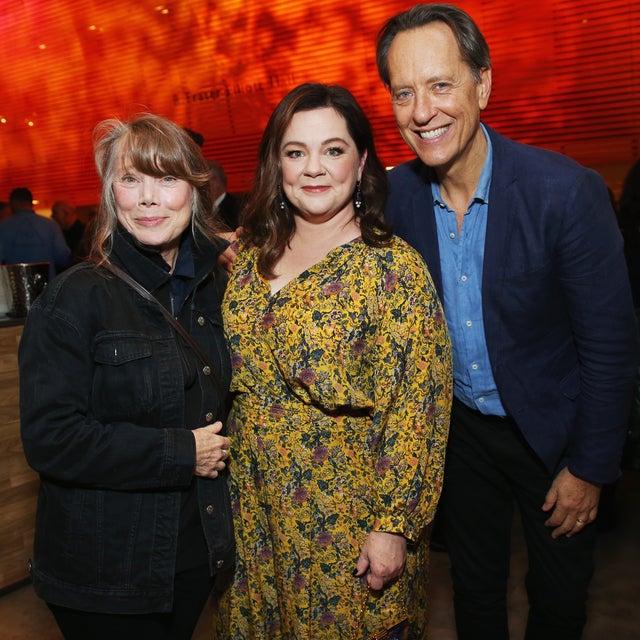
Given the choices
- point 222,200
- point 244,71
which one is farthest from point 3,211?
point 222,200

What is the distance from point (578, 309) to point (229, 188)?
5.90 meters

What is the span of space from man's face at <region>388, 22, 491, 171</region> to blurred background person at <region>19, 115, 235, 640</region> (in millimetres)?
581

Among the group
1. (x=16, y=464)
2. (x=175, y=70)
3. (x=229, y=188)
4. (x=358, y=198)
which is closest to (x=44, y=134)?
(x=175, y=70)

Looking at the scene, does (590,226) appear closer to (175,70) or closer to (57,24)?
(175,70)

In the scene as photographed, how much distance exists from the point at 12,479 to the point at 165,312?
2.14m

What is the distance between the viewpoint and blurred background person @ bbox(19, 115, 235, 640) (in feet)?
4.81

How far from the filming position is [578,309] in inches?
67.6

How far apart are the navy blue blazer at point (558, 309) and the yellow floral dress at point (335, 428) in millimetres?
188

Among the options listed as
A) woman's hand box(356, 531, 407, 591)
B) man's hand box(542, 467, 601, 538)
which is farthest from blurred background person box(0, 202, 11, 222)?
man's hand box(542, 467, 601, 538)

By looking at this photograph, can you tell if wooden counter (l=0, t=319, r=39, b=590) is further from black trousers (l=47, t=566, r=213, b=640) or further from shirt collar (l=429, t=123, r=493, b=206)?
shirt collar (l=429, t=123, r=493, b=206)

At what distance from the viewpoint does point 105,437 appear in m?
1.48

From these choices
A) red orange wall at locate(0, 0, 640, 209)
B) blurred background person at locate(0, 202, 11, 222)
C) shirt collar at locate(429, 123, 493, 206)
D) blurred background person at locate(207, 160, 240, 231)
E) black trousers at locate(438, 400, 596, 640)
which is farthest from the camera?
blurred background person at locate(0, 202, 11, 222)

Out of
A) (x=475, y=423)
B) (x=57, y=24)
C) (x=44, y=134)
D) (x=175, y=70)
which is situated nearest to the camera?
(x=475, y=423)

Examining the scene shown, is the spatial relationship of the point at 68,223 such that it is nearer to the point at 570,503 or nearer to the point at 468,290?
the point at 468,290
